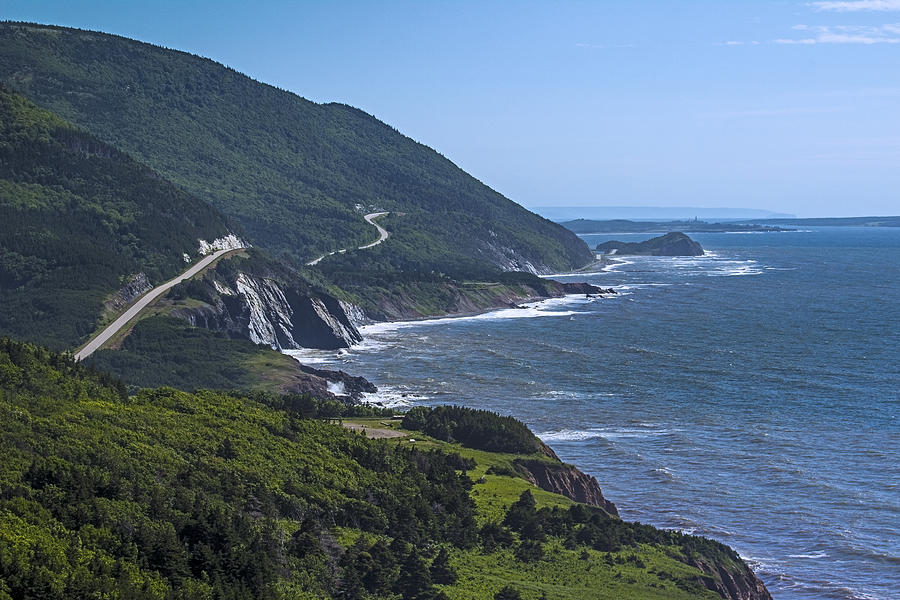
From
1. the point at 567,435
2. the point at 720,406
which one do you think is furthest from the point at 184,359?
the point at 720,406

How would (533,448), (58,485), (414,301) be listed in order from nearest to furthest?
(58,485), (533,448), (414,301)

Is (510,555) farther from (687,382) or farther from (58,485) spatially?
(687,382)

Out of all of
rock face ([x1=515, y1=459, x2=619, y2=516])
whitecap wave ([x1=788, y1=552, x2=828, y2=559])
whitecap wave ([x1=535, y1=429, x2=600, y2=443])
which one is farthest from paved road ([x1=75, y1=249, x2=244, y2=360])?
whitecap wave ([x1=788, y1=552, x2=828, y2=559])

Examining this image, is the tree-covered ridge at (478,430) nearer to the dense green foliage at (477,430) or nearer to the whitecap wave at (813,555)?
the dense green foliage at (477,430)

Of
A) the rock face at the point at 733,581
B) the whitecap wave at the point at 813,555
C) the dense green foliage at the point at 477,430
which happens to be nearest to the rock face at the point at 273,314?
the dense green foliage at the point at 477,430

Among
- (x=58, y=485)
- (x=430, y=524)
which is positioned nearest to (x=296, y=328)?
(x=430, y=524)

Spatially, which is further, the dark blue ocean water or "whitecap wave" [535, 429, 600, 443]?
"whitecap wave" [535, 429, 600, 443]

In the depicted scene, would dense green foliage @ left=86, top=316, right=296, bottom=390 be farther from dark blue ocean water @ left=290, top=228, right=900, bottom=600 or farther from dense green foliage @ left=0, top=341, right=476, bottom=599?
dense green foliage @ left=0, top=341, right=476, bottom=599
